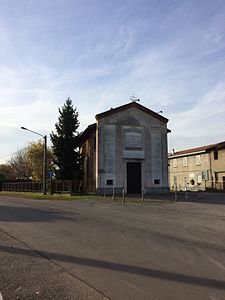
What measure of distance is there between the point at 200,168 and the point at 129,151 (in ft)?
66.1

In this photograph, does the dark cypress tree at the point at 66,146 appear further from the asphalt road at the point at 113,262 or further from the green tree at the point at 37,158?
the asphalt road at the point at 113,262

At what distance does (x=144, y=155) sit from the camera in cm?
3903

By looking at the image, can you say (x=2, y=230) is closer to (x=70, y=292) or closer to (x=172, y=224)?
(x=172, y=224)

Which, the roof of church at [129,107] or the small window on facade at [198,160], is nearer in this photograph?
the roof of church at [129,107]

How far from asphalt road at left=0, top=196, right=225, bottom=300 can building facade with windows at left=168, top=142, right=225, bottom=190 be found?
117 ft

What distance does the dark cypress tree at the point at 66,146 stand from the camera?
42.6m

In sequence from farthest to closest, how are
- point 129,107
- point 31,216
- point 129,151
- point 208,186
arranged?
point 208,186 → point 129,107 → point 129,151 → point 31,216

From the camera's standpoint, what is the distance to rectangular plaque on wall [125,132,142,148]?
38625 millimetres

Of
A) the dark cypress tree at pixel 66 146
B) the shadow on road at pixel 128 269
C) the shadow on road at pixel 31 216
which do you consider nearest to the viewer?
the shadow on road at pixel 128 269

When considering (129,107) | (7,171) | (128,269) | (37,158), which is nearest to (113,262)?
(128,269)

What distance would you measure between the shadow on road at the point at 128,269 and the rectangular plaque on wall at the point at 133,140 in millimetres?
29506

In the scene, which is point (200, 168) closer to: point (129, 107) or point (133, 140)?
point (133, 140)

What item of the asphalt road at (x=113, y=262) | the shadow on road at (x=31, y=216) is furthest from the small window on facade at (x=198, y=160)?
the asphalt road at (x=113, y=262)

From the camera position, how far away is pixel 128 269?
7254 millimetres
